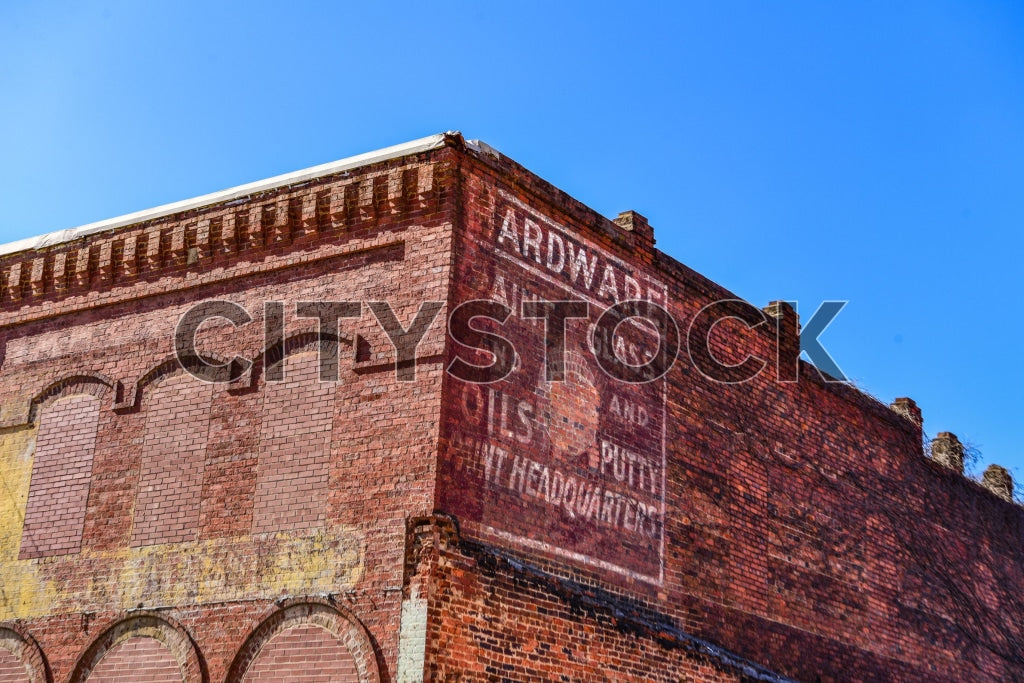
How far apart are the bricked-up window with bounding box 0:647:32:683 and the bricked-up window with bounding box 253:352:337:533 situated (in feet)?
11.4

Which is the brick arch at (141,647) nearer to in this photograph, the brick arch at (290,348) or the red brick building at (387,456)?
the red brick building at (387,456)

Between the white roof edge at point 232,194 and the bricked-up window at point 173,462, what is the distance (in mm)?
2299

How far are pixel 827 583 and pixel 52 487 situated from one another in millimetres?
10631

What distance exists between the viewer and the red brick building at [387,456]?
40.0ft

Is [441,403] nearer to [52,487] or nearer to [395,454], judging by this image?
[395,454]

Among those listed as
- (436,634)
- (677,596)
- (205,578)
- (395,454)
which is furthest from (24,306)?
(677,596)

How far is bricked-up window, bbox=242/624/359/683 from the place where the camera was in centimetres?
1172

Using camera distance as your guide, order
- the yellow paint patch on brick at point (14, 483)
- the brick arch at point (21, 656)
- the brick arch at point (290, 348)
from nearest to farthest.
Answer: the brick arch at point (290, 348)
the brick arch at point (21, 656)
the yellow paint patch on brick at point (14, 483)

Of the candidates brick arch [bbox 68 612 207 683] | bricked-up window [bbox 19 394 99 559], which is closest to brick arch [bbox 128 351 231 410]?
bricked-up window [bbox 19 394 99 559]

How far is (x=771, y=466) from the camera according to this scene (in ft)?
55.2

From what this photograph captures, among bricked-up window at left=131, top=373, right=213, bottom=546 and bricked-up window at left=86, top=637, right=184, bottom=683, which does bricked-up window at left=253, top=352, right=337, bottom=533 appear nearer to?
bricked-up window at left=131, top=373, right=213, bottom=546

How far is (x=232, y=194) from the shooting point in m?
14.7

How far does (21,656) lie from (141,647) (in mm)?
1896

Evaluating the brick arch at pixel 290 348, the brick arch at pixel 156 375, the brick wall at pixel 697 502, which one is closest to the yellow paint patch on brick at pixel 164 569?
the brick wall at pixel 697 502
